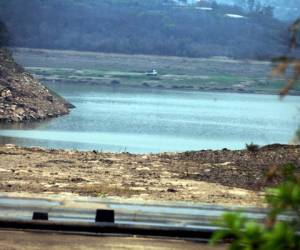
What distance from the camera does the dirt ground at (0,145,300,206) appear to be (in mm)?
13453

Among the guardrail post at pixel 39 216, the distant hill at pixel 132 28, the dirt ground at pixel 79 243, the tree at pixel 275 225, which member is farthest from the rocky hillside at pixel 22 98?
the distant hill at pixel 132 28

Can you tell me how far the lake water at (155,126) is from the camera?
1280 inches

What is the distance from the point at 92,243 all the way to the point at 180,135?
29.2 metres

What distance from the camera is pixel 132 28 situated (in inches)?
4867

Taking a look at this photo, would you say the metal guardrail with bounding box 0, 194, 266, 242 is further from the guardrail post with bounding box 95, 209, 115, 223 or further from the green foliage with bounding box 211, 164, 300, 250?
the green foliage with bounding box 211, 164, 300, 250

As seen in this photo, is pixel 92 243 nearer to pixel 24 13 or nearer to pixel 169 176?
pixel 169 176

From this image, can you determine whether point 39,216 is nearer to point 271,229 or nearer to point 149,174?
point 149,174

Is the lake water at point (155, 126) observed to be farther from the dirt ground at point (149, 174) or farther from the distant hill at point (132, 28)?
the distant hill at point (132, 28)

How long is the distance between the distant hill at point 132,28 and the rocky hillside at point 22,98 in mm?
51403

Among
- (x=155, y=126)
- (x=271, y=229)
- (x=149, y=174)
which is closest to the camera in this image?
(x=271, y=229)

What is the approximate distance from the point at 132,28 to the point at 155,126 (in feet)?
271

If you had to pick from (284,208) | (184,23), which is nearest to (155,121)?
(284,208)

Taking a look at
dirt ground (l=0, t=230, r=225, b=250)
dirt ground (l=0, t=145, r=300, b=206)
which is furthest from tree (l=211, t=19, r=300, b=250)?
dirt ground (l=0, t=145, r=300, b=206)

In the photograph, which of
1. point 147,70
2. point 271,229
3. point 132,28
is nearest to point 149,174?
point 271,229
